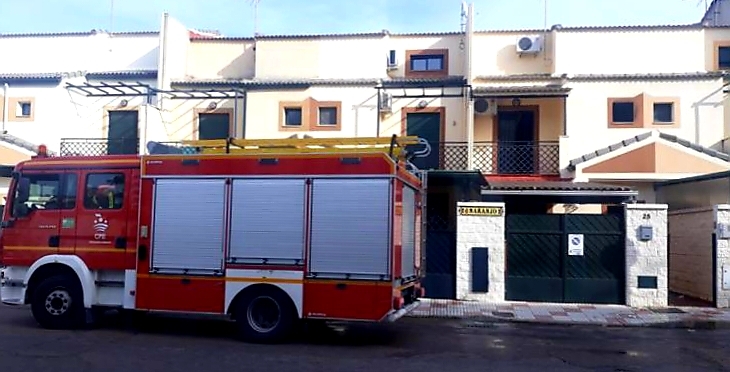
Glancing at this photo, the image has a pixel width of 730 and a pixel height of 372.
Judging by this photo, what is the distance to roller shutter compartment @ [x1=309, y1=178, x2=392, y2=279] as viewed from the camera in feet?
34.9

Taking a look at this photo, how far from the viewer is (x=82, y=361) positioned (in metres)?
9.29

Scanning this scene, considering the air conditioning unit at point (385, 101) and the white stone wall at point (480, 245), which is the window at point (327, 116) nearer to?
the air conditioning unit at point (385, 101)

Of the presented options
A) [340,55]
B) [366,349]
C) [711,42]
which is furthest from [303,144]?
[711,42]

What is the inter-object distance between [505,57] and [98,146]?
1324 centimetres

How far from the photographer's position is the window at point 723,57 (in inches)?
873

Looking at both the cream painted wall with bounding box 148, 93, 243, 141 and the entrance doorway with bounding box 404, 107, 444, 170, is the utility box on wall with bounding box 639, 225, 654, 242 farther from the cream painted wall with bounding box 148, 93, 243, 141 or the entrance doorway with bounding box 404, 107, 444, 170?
the cream painted wall with bounding box 148, 93, 243, 141

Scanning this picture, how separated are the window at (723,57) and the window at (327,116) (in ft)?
38.1

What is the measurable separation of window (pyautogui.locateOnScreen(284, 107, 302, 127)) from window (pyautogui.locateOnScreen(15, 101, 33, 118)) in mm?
8750

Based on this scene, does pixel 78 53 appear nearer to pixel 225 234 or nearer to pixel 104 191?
pixel 104 191

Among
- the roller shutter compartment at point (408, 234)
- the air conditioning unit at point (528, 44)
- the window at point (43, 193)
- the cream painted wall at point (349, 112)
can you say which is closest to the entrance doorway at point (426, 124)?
the cream painted wall at point (349, 112)

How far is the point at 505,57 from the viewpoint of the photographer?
75.5 feet

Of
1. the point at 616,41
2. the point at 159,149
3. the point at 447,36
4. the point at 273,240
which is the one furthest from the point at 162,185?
the point at 616,41

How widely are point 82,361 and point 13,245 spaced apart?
3852 millimetres

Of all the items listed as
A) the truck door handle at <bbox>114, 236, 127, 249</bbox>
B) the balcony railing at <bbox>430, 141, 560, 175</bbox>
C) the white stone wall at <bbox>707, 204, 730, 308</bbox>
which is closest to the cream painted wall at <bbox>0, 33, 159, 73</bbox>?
the balcony railing at <bbox>430, 141, 560, 175</bbox>
